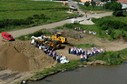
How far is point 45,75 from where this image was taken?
30.7 meters

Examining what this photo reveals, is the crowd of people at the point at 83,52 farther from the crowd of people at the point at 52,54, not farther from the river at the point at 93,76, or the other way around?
the river at the point at 93,76

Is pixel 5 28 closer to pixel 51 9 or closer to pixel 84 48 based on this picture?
pixel 84 48

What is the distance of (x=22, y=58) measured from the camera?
3225 cm

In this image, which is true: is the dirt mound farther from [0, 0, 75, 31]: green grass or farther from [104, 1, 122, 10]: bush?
[104, 1, 122, 10]: bush

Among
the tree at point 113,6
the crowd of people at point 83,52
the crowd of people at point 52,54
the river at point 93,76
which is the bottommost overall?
the tree at point 113,6

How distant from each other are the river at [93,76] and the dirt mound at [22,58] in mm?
2399

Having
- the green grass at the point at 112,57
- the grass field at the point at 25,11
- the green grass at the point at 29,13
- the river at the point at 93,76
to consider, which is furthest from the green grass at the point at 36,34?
the grass field at the point at 25,11

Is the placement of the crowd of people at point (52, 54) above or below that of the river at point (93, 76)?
above

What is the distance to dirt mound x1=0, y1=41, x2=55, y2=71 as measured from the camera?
31.5m

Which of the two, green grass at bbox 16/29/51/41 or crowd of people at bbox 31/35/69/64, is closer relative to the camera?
crowd of people at bbox 31/35/69/64

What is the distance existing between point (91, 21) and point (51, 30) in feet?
49.2

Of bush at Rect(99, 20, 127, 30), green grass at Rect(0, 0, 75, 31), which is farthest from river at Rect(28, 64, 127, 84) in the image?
bush at Rect(99, 20, 127, 30)

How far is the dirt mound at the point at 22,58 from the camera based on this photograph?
31516 millimetres

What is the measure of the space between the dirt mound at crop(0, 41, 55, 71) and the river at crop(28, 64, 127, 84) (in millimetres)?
2399
